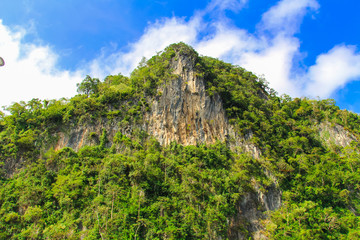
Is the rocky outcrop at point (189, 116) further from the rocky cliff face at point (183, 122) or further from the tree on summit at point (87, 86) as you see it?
the tree on summit at point (87, 86)

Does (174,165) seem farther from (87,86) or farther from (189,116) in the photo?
(87,86)

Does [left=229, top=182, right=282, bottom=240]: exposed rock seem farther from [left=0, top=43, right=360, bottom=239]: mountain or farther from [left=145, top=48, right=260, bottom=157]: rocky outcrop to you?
[left=145, top=48, right=260, bottom=157]: rocky outcrop

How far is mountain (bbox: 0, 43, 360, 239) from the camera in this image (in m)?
21.9

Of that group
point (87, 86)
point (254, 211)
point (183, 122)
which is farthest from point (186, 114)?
point (87, 86)

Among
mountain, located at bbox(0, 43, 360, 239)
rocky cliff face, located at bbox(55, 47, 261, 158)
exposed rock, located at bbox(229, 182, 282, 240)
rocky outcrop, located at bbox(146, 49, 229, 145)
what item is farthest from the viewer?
rocky outcrop, located at bbox(146, 49, 229, 145)

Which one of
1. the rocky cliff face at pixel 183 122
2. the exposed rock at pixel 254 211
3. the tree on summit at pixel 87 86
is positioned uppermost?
the tree on summit at pixel 87 86

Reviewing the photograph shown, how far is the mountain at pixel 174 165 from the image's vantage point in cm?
2186

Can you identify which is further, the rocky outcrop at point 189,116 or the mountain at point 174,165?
the rocky outcrop at point 189,116

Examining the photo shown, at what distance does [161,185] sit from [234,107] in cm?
1686

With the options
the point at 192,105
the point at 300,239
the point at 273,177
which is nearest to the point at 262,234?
the point at 300,239

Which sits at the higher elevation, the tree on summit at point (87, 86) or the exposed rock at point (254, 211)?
the tree on summit at point (87, 86)

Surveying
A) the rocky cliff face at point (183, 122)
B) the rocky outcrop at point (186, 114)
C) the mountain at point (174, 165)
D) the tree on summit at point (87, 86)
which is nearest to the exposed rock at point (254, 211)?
the mountain at point (174, 165)

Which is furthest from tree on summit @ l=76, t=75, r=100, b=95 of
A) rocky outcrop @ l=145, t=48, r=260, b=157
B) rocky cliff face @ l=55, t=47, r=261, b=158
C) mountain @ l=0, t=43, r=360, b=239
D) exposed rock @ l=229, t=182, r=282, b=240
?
exposed rock @ l=229, t=182, r=282, b=240

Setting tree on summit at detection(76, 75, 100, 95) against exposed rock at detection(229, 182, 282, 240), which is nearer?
exposed rock at detection(229, 182, 282, 240)
